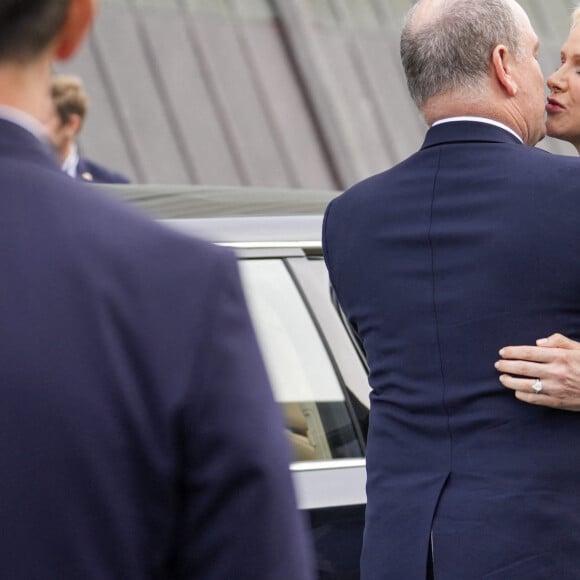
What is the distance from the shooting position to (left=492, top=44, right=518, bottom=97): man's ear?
8.97ft

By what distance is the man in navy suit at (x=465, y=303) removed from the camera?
258 centimetres

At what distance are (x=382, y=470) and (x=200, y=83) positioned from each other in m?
10.3

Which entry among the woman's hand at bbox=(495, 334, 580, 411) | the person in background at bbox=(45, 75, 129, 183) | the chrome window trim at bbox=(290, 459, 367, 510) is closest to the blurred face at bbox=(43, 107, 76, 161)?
the person in background at bbox=(45, 75, 129, 183)

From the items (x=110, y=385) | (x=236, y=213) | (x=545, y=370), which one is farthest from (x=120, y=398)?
(x=236, y=213)

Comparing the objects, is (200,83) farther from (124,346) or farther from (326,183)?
(124,346)

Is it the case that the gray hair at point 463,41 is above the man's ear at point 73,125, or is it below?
above

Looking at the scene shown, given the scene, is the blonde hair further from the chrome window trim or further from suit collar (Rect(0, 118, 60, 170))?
suit collar (Rect(0, 118, 60, 170))

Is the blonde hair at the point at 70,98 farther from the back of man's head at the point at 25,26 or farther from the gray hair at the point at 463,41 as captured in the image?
the back of man's head at the point at 25,26

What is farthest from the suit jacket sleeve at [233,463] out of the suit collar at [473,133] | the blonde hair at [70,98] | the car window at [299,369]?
the blonde hair at [70,98]

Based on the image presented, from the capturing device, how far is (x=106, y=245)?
4.43ft

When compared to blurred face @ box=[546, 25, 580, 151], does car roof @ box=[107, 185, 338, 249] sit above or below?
below

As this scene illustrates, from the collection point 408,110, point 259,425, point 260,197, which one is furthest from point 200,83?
point 259,425

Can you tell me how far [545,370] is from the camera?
2.55m

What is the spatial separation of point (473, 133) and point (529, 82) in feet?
Result: 0.49
